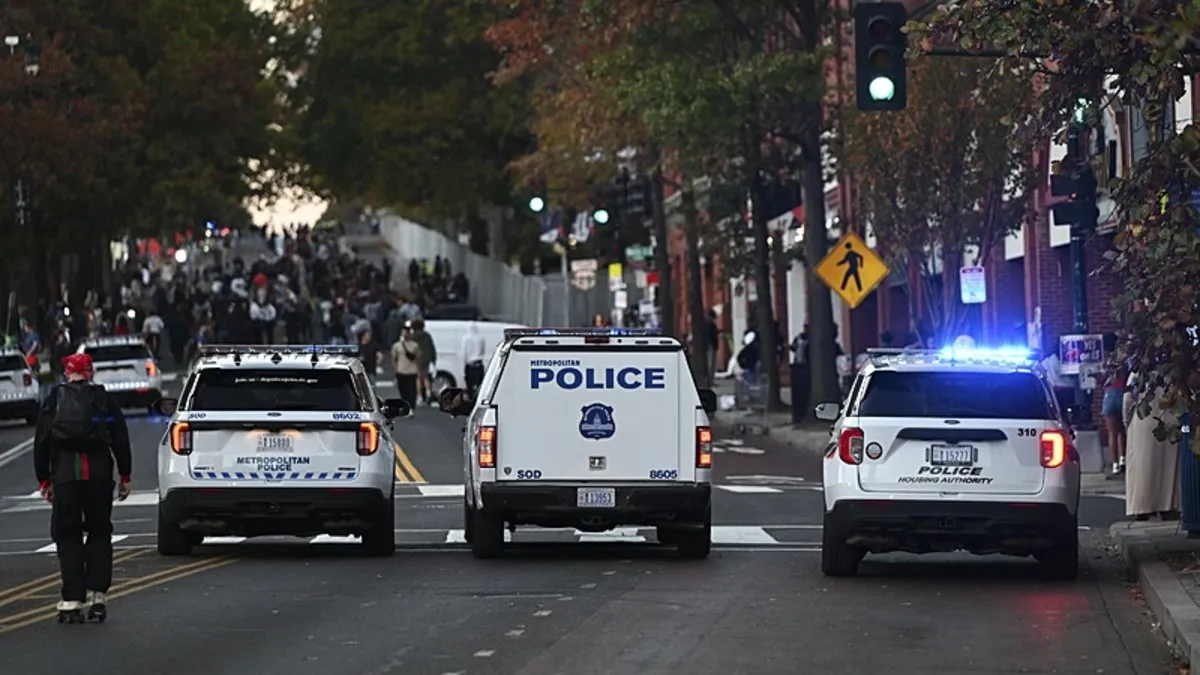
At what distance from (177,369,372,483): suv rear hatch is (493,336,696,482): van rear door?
1.50 meters

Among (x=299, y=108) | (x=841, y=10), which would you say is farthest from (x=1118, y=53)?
(x=299, y=108)

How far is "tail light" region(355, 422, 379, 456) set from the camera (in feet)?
74.0

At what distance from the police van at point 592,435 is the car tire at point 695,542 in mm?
232

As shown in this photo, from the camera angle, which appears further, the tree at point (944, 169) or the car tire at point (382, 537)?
the tree at point (944, 169)

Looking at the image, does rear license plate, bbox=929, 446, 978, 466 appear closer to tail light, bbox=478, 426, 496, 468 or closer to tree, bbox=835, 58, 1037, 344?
tail light, bbox=478, 426, 496, 468

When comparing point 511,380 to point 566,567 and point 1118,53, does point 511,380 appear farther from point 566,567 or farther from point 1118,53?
point 1118,53

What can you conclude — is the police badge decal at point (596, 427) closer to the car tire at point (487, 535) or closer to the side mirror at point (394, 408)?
the car tire at point (487, 535)

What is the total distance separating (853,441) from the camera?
1992 cm

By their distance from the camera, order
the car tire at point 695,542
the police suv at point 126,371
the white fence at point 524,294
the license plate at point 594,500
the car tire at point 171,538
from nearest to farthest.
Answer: the license plate at point 594,500 → the car tire at point 695,542 → the car tire at point 171,538 → the police suv at point 126,371 → the white fence at point 524,294

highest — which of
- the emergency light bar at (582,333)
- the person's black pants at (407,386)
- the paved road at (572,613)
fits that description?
the emergency light bar at (582,333)

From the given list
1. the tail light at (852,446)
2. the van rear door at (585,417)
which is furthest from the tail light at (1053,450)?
the van rear door at (585,417)

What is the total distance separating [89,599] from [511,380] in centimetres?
452

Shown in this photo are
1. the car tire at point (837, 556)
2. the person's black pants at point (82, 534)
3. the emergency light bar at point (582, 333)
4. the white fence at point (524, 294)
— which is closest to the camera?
the person's black pants at point (82, 534)

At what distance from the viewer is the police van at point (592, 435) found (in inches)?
854
